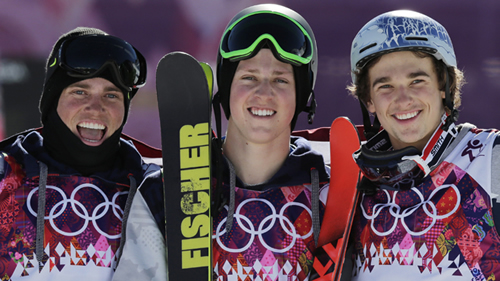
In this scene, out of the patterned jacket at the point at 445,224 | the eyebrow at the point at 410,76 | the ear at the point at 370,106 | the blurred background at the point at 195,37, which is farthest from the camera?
the blurred background at the point at 195,37

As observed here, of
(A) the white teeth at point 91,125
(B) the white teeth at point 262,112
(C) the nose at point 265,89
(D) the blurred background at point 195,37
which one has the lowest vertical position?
(B) the white teeth at point 262,112

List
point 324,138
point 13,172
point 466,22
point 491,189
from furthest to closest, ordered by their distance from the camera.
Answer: point 466,22 < point 324,138 < point 13,172 < point 491,189

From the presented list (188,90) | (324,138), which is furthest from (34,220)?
(324,138)

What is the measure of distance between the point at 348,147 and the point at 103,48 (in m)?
1.67

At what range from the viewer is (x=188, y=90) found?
3.05 metres

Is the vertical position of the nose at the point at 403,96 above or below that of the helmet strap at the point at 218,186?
above

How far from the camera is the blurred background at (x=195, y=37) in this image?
4816mm

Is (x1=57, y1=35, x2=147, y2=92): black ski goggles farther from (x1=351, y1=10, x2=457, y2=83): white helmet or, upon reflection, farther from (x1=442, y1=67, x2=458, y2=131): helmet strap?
(x1=442, y1=67, x2=458, y2=131): helmet strap

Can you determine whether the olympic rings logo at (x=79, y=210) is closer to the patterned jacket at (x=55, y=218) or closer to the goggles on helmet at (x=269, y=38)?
the patterned jacket at (x=55, y=218)

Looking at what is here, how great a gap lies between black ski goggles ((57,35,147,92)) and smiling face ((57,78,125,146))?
76 millimetres

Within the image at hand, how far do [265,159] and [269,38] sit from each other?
698 mm

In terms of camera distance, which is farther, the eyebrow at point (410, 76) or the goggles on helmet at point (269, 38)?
the goggles on helmet at point (269, 38)

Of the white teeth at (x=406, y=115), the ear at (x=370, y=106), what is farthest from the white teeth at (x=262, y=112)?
the white teeth at (x=406, y=115)

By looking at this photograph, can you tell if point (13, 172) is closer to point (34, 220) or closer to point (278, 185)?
point (34, 220)
